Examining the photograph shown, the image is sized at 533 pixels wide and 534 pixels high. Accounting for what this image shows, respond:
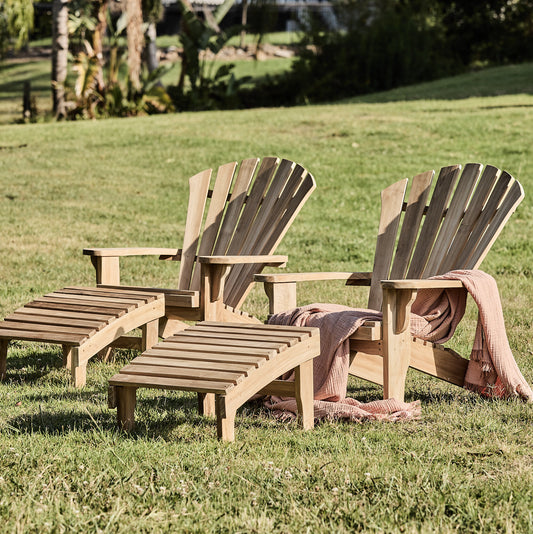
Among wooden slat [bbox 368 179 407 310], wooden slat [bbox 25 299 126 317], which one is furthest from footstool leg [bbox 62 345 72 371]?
wooden slat [bbox 368 179 407 310]

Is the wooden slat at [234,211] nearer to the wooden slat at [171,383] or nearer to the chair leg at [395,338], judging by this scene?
the chair leg at [395,338]

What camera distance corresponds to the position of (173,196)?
11.7m

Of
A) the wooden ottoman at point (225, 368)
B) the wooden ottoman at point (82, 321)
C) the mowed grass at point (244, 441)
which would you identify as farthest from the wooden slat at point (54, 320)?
the wooden ottoman at point (225, 368)

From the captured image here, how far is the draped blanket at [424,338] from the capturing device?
4.25 meters

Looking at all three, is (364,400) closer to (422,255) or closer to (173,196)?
(422,255)

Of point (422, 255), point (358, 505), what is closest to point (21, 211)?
point (422, 255)

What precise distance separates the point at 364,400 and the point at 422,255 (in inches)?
42.8

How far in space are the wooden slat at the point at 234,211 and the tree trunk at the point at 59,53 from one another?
13.2 metres

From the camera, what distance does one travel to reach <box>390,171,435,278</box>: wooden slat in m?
5.41

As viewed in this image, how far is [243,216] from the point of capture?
6.16 meters

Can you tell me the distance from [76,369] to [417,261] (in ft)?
7.14

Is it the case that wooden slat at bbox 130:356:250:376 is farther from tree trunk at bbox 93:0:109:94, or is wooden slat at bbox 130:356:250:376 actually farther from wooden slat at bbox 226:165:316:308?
tree trunk at bbox 93:0:109:94

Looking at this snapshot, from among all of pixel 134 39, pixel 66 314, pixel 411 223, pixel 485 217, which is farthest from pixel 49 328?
pixel 134 39

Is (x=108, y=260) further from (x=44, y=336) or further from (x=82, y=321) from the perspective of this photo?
(x=44, y=336)
